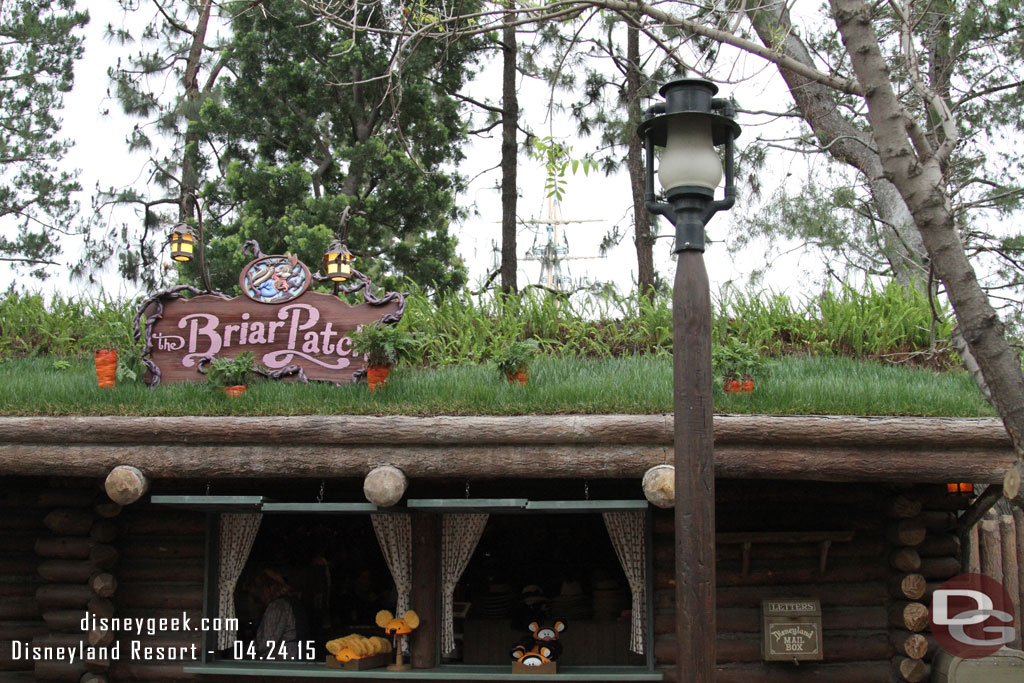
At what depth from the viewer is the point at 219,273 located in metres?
15.2

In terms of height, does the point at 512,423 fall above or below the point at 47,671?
above

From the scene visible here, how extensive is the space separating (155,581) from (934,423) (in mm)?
6636

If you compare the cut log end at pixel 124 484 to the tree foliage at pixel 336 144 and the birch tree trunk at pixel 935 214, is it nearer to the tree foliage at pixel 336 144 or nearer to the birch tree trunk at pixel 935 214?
the birch tree trunk at pixel 935 214

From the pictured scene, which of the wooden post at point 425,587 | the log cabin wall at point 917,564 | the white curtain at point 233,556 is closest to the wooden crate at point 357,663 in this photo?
the wooden post at point 425,587

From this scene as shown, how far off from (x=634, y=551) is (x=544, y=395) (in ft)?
5.04

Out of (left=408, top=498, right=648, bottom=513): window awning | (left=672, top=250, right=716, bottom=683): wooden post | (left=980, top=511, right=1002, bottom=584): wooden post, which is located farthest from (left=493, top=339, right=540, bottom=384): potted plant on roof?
(left=980, top=511, right=1002, bottom=584): wooden post

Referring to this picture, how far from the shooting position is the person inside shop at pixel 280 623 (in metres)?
8.59

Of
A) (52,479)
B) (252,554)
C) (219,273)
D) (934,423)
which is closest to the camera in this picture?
(934,423)

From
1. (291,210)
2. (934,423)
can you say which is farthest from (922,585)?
(291,210)

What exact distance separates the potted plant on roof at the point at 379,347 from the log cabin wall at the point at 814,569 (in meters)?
2.58

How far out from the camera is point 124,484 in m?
7.43

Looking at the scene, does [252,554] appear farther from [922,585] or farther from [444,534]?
[922,585]

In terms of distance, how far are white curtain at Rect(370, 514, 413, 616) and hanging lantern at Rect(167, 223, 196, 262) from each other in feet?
10.6

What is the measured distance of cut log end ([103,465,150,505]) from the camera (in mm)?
7422
